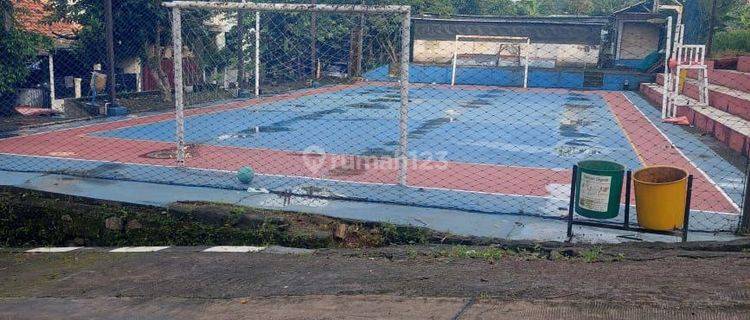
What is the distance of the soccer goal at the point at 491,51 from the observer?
116 feet

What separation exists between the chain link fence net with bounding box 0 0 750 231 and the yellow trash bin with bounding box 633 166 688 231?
1122 mm

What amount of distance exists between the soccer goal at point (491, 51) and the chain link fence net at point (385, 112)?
0.41 ft

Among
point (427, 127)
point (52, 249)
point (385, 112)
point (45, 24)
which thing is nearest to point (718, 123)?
point (427, 127)

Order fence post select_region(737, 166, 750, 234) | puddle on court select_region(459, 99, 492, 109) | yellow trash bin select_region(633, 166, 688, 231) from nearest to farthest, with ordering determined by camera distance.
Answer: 1. yellow trash bin select_region(633, 166, 688, 231)
2. fence post select_region(737, 166, 750, 234)
3. puddle on court select_region(459, 99, 492, 109)

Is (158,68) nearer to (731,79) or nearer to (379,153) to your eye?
(379,153)

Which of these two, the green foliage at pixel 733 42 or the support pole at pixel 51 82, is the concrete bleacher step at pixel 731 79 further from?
the support pole at pixel 51 82

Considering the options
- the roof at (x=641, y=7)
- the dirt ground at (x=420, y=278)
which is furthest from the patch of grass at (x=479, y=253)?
the roof at (x=641, y=7)

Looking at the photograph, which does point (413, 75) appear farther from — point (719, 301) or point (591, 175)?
point (719, 301)

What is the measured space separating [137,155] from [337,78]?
21.4 m

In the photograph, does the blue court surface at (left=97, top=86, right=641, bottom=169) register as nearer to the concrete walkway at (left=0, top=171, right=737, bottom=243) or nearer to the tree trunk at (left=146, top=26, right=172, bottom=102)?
the tree trunk at (left=146, top=26, right=172, bottom=102)

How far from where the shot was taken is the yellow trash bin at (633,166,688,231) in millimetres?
6148

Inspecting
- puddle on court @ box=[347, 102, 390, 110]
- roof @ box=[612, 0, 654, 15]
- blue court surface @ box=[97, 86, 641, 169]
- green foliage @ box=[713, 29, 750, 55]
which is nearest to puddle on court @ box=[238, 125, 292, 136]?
blue court surface @ box=[97, 86, 641, 169]

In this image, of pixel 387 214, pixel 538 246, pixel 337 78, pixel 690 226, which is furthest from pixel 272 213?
pixel 337 78

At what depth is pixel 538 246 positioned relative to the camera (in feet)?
20.9
